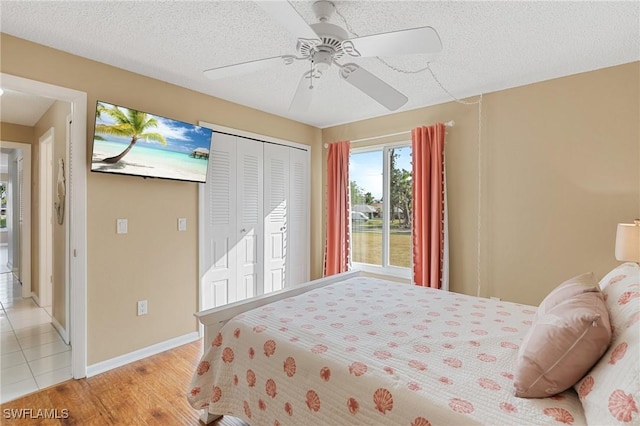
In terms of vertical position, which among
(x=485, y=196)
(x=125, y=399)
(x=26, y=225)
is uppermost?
(x=485, y=196)

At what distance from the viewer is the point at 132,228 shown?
274cm

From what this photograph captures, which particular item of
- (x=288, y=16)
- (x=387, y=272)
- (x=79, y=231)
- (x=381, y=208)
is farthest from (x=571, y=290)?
(x=79, y=231)

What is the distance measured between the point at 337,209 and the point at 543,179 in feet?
7.36

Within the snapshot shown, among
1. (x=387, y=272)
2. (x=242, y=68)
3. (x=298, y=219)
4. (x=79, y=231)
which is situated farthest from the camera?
(x=298, y=219)

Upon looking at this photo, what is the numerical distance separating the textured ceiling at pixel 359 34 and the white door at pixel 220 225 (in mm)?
727

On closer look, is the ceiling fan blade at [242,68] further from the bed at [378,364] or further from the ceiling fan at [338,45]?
the bed at [378,364]

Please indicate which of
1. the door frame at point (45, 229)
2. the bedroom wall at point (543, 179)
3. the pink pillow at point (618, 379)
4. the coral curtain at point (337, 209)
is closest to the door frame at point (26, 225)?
the door frame at point (45, 229)

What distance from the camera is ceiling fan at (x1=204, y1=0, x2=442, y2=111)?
1.36 m

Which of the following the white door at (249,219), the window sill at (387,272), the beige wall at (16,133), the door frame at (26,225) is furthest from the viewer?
the door frame at (26,225)

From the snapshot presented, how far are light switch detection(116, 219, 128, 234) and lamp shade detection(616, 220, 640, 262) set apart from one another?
374 centimetres

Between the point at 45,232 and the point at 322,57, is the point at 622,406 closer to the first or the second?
the point at 322,57

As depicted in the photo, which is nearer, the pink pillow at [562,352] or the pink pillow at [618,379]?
the pink pillow at [618,379]

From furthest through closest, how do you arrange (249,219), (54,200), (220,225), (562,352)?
(249,219) → (54,200) → (220,225) → (562,352)

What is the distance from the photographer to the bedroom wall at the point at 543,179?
2.50m
